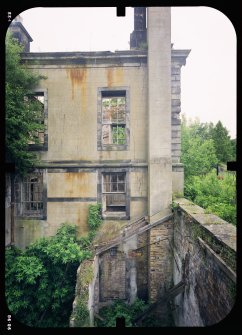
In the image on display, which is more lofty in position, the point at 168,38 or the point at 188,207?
the point at 168,38

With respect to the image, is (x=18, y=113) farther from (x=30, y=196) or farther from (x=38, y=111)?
(x=30, y=196)

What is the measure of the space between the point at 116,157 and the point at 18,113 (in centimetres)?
343

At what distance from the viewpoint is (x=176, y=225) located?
6785mm

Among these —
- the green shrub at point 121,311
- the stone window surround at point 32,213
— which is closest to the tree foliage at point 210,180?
the green shrub at point 121,311

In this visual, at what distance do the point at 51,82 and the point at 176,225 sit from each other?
251 inches

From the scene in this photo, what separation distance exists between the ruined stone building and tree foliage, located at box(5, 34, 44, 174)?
25.6 inches

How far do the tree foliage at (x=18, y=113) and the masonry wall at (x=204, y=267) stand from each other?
15.1 ft

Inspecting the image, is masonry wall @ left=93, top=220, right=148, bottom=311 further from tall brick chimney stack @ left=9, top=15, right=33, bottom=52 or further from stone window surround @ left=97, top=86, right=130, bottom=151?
tall brick chimney stack @ left=9, top=15, right=33, bottom=52

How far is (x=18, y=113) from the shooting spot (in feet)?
19.3

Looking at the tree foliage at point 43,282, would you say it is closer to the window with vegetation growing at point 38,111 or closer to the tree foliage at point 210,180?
the window with vegetation growing at point 38,111

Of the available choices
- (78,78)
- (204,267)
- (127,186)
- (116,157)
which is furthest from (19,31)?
(204,267)
